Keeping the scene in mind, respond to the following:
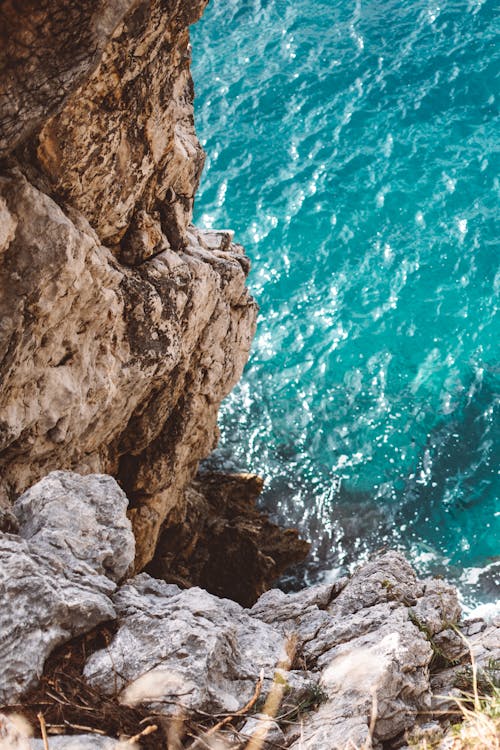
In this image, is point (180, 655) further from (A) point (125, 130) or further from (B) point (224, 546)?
(B) point (224, 546)

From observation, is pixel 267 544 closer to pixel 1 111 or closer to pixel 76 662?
pixel 76 662

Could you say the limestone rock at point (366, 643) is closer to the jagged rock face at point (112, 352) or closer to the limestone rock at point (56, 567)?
the limestone rock at point (56, 567)

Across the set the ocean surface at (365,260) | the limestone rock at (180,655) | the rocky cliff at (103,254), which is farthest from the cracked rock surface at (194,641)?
the ocean surface at (365,260)

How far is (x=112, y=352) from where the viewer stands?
8.59 metres

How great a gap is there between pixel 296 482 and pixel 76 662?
13145 millimetres

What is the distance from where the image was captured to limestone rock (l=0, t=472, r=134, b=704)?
179 inches

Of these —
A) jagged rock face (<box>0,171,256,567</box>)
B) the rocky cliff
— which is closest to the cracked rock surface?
jagged rock face (<box>0,171,256,567</box>)

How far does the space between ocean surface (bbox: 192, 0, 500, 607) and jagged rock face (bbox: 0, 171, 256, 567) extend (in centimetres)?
577

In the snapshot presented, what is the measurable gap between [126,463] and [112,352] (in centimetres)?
301

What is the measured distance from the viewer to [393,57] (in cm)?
2650

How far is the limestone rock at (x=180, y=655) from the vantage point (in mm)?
4582

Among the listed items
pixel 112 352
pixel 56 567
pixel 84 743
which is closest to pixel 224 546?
pixel 112 352

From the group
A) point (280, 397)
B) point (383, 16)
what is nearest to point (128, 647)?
point (280, 397)

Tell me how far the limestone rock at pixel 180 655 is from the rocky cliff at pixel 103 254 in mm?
2843
